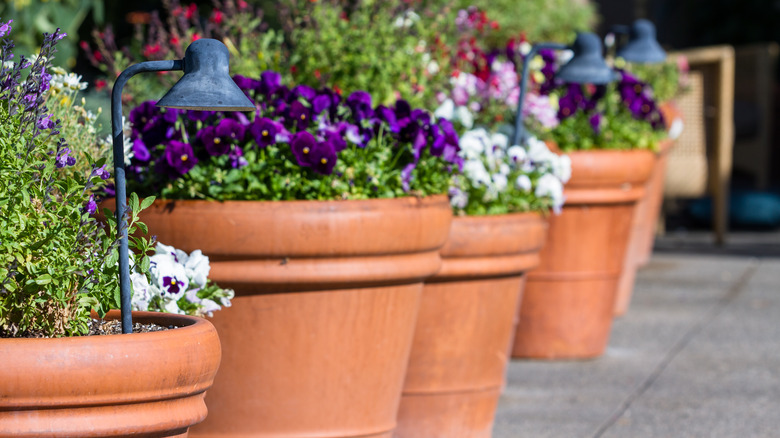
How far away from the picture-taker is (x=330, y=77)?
11.1 ft

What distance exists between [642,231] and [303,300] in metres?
3.75

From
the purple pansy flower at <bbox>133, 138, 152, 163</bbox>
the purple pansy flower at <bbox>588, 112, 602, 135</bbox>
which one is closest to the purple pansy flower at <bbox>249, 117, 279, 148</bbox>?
the purple pansy flower at <bbox>133, 138, 152, 163</bbox>

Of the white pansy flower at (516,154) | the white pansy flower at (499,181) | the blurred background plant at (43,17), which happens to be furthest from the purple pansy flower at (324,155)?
the blurred background plant at (43,17)

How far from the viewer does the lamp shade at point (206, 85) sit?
1.81 meters

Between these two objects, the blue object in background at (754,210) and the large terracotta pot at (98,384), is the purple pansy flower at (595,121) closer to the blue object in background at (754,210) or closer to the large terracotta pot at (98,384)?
the large terracotta pot at (98,384)

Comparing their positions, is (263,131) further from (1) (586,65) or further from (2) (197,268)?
(1) (586,65)

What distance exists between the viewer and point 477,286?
9.82 ft

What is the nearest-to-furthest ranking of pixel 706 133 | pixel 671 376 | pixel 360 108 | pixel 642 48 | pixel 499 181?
pixel 360 108 → pixel 499 181 → pixel 671 376 → pixel 642 48 → pixel 706 133

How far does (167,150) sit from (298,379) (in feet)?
1.94

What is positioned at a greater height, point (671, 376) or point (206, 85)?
point (206, 85)

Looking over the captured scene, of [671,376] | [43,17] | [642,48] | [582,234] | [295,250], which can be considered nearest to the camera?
[295,250]

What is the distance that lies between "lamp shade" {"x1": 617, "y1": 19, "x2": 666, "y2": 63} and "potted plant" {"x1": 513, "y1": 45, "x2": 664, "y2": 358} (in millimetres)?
252

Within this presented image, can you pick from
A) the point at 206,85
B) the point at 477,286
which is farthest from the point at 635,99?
the point at 206,85

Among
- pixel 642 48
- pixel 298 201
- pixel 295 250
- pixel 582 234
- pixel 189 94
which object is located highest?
pixel 642 48
